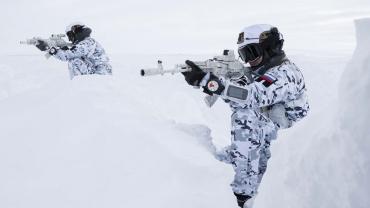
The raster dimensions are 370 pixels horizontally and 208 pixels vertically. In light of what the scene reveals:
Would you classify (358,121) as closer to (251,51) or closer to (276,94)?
(276,94)

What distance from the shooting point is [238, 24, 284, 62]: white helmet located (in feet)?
13.4

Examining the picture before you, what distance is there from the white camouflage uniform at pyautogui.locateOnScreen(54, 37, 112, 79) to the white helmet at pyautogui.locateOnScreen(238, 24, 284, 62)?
5776 mm

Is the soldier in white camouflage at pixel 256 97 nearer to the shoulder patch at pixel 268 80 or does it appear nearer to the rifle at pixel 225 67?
the shoulder patch at pixel 268 80

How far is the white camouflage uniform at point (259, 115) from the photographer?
3.85 metres

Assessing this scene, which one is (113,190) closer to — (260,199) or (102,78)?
(260,199)

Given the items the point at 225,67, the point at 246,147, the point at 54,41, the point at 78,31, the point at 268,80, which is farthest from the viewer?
the point at 54,41

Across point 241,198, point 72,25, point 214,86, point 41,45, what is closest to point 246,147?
point 241,198

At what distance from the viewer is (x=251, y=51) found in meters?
4.15

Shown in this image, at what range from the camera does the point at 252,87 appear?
379 centimetres

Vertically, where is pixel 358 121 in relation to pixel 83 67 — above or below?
above

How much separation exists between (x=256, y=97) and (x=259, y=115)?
1.26ft

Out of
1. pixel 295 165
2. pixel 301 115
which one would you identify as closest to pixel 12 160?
pixel 301 115

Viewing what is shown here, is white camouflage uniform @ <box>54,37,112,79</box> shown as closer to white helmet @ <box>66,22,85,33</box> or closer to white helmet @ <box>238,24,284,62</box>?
white helmet @ <box>66,22,85,33</box>

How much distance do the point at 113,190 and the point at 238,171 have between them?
3.77 feet
